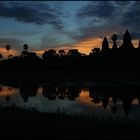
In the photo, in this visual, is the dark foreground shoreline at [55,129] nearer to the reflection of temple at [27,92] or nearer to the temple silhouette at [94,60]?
the reflection of temple at [27,92]

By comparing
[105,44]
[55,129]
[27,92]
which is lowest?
[55,129]

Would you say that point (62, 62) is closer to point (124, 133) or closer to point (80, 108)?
point (80, 108)

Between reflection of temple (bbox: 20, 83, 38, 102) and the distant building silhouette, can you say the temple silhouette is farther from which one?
reflection of temple (bbox: 20, 83, 38, 102)

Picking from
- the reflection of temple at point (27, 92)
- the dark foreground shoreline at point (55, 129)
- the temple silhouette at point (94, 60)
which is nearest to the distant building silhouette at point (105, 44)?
the temple silhouette at point (94, 60)

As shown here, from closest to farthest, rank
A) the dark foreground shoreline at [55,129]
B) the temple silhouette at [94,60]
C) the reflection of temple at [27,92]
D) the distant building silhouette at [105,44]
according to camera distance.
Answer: the dark foreground shoreline at [55,129] < the reflection of temple at [27,92] < the temple silhouette at [94,60] < the distant building silhouette at [105,44]

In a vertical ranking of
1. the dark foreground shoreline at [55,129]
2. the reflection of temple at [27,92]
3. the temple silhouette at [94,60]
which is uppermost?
the temple silhouette at [94,60]

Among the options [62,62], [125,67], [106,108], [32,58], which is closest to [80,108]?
[106,108]

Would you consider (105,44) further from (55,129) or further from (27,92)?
(55,129)

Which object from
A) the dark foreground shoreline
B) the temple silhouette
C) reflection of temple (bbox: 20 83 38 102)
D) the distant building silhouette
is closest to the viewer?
the dark foreground shoreline

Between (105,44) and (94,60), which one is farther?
(105,44)

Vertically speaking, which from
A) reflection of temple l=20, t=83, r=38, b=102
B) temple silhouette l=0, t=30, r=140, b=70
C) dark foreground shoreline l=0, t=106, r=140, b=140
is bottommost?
dark foreground shoreline l=0, t=106, r=140, b=140

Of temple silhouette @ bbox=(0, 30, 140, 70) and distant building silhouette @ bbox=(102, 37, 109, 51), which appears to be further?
distant building silhouette @ bbox=(102, 37, 109, 51)

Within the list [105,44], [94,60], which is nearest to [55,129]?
[94,60]

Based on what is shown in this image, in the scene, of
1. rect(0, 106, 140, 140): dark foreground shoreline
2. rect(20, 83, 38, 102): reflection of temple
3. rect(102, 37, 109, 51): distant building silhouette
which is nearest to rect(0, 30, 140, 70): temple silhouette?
rect(102, 37, 109, 51): distant building silhouette
